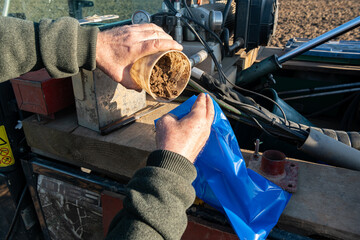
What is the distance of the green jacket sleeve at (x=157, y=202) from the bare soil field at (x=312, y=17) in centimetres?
644

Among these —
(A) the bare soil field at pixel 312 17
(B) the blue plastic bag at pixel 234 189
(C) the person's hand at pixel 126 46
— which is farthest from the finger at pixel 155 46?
(A) the bare soil field at pixel 312 17

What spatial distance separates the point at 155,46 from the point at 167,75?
15 cm

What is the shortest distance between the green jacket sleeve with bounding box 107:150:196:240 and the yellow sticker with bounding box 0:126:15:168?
0.93 m

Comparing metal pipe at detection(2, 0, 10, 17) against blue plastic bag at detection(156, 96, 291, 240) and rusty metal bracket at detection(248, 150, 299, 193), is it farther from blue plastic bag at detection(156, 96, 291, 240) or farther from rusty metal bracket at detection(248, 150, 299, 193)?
rusty metal bracket at detection(248, 150, 299, 193)

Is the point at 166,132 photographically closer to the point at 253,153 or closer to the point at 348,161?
the point at 253,153

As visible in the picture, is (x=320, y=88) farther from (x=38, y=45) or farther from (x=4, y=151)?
(x=4, y=151)

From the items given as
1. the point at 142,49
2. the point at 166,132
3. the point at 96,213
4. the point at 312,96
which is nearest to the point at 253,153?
the point at 166,132

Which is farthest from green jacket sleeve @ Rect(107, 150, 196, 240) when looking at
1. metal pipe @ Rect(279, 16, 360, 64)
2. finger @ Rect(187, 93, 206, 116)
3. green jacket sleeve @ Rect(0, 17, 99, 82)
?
metal pipe @ Rect(279, 16, 360, 64)

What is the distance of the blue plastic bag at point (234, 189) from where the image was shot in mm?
885

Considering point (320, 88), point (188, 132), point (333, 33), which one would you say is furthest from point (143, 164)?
point (320, 88)

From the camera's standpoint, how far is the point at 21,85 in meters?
1.22

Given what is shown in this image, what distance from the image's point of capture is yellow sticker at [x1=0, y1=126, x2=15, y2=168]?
1353mm

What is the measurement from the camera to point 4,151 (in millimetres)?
1361

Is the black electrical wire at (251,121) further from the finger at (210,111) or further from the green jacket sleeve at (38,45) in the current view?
the green jacket sleeve at (38,45)
